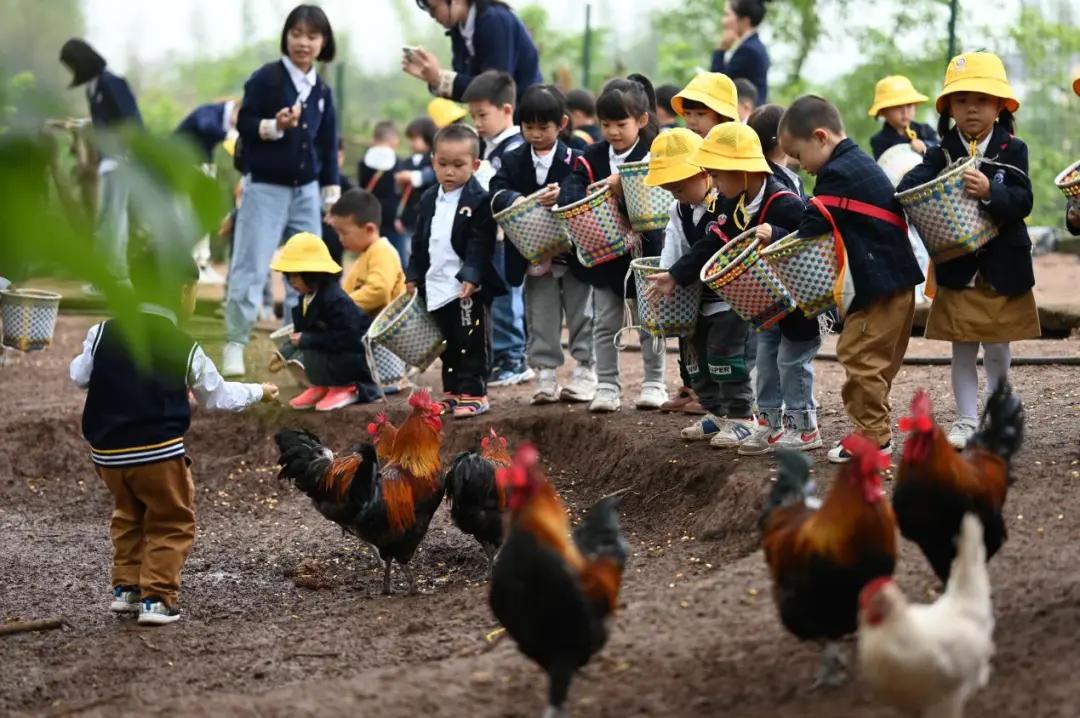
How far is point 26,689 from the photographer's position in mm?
5059

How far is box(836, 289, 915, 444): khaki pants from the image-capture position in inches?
232

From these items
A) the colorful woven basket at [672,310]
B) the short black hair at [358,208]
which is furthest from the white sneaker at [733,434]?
the short black hair at [358,208]

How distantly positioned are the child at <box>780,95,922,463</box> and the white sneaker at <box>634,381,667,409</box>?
1822mm

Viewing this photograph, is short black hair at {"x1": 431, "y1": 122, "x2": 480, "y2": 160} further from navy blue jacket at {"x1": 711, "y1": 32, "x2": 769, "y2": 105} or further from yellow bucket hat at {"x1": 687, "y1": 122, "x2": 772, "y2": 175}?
navy blue jacket at {"x1": 711, "y1": 32, "x2": 769, "y2": 105}

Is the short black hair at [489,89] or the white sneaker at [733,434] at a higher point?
the short black hair at [489,89]

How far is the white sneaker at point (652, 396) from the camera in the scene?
7.82 meters

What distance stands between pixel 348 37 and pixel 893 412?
2408 cm

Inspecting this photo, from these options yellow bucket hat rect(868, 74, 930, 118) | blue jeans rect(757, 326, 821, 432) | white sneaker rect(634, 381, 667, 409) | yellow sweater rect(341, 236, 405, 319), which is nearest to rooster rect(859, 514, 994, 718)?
Answer: blue jeans rect(757, 326, 821, 432)

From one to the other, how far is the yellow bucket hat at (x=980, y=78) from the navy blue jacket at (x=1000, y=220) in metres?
0.17

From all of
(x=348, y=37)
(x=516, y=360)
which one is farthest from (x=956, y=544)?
(x=348, y=37)

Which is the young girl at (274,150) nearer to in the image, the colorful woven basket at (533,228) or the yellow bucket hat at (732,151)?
the colorful woven basket at (533,228)

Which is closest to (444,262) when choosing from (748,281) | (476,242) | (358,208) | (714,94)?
(476,242)

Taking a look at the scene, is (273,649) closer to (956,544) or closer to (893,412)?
(956,544)

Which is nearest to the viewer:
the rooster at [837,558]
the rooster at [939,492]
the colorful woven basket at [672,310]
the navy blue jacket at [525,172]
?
the rooster at [837,558]
